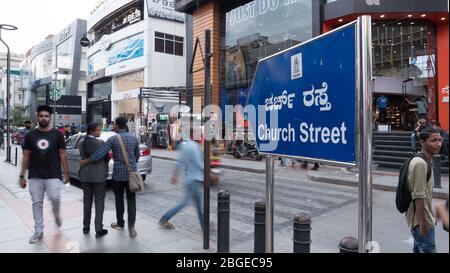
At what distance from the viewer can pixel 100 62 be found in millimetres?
41031

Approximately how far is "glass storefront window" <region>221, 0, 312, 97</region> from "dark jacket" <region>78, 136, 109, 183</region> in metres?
15.0

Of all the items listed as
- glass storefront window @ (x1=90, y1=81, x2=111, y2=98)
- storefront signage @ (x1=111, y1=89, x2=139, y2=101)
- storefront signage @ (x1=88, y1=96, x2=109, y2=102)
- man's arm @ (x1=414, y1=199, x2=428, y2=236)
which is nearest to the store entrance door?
man's arm @ (x1=414, y1=199, x2=428, y2=236)

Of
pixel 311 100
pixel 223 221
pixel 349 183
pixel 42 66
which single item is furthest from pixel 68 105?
pixel 42 66

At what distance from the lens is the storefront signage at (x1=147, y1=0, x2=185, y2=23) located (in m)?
33.3

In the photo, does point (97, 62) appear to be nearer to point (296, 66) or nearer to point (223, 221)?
point (223, 221)

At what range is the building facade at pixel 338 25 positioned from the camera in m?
16.2

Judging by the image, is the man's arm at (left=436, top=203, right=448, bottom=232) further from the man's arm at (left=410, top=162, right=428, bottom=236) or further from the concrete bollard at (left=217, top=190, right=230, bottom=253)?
the concrete bollard at (left=217, top=190, right=230, bottom=253)

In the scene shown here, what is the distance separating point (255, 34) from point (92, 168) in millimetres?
18290

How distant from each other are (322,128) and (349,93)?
14.8 inches

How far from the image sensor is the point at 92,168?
5.50m

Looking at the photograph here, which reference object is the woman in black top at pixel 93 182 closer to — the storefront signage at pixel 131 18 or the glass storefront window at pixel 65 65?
the storefront signage at pixel 131 18
